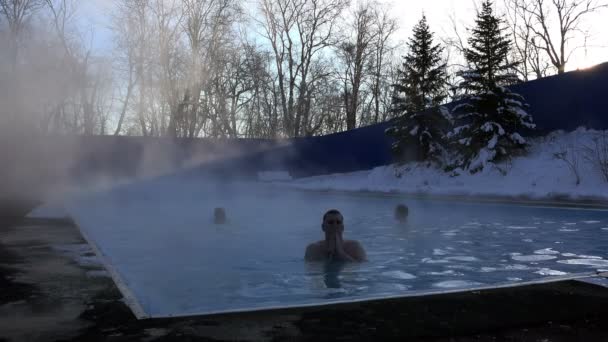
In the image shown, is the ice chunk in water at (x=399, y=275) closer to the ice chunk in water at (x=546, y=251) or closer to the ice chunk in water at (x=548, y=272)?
the ice chunk in water at (x=548, y=272)

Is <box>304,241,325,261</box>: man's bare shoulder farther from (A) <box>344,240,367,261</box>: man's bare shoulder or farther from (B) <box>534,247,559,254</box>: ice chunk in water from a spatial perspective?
(B) <box>534,247,559,254</box>: ice chunk in water

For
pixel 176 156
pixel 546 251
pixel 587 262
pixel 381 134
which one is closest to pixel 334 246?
pixel 587 262

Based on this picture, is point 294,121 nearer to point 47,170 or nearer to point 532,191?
point 47,170

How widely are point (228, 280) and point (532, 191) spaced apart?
10080 mm

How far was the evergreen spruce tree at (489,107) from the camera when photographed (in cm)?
1662

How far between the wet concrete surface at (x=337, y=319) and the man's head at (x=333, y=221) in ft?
9.21

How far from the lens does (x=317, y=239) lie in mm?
10109

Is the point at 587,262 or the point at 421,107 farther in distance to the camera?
the point at 421,107

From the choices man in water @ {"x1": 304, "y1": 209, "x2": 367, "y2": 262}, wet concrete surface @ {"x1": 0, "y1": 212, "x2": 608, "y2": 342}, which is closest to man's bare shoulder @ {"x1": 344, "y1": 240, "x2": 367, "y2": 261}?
man in water @ {"x1": 304, "y1": 209, "x2": 367, "y2": 262}

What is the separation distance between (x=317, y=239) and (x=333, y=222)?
3.80 meters

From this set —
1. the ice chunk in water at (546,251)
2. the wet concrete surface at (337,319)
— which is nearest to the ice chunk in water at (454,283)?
the wet concrete surface at (337,319)

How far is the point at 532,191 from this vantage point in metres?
13.5

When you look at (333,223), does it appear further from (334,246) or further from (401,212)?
(401,212)

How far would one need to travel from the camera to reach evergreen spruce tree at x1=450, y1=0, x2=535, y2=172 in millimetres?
16625
